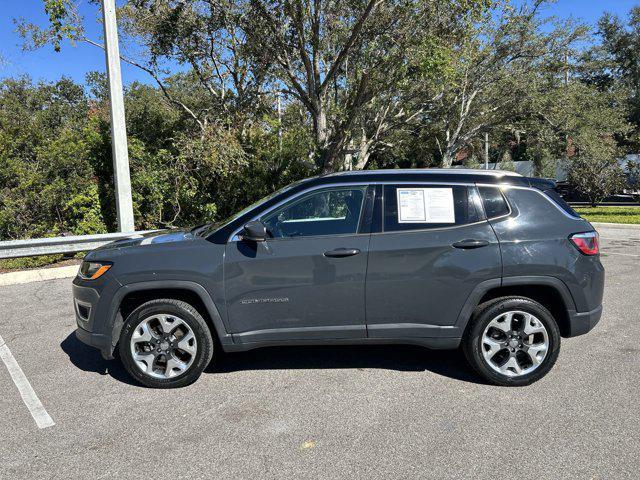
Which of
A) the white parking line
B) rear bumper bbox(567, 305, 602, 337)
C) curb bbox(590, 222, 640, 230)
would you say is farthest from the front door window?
curb bbox(590, 222, 640, 230)

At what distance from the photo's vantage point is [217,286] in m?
3.76

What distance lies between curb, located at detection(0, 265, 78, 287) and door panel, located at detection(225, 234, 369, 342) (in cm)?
611

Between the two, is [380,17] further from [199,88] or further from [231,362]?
[231,362]

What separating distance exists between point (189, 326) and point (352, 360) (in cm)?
157

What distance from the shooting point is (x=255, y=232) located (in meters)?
3.70

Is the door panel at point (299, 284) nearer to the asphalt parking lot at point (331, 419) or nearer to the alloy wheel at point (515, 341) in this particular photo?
the asphalt parking lot at point (331, 419)

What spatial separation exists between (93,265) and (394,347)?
2.91m

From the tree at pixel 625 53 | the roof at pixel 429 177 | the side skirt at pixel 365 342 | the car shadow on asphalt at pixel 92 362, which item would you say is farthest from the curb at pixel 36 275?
the tree at pixel 625 53

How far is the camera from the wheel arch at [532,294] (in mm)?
3750

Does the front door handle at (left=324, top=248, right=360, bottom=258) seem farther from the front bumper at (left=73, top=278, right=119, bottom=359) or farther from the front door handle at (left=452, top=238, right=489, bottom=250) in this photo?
the front bumper at (left=73, top=278, right=119, bottom=359)

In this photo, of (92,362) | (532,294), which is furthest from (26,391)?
(532,294)

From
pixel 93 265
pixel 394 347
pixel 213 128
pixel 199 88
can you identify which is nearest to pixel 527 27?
pixel 199 88

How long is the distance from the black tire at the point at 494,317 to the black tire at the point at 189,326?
2.15 metres

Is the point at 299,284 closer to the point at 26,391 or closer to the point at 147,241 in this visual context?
the point at 147,241
